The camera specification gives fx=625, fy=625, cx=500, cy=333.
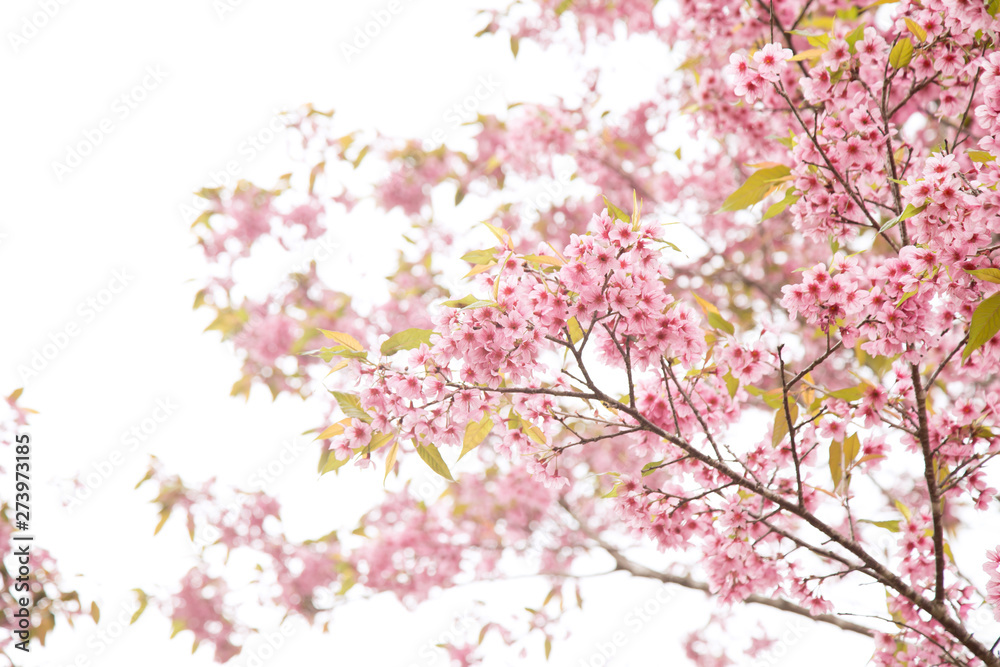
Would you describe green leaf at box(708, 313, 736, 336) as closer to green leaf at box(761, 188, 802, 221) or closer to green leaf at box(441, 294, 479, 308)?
green leaf at box(761, 188, 802, 221)

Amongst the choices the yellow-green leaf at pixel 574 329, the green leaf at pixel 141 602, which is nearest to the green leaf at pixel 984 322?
the yellow-green leaf at pixel 574 329

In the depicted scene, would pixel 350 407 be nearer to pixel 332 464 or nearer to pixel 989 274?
pixel 332 464

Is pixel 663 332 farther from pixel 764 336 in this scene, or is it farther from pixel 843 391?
pixel 843 391

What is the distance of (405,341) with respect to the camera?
1445 millimetres

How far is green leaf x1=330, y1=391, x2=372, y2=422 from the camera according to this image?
4.66 feet

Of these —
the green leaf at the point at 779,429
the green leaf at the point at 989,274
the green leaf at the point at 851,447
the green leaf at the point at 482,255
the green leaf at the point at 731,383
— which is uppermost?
the green leaf at the point at 989,274

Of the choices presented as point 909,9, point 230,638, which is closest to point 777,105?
point 909,9

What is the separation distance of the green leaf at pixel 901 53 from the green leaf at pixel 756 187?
0.38 meters

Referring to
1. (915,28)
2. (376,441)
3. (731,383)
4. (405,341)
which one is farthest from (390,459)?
(915,28)

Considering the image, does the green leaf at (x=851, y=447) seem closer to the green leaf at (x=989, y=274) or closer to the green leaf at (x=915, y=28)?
the green leaf at (x=989, y=274)

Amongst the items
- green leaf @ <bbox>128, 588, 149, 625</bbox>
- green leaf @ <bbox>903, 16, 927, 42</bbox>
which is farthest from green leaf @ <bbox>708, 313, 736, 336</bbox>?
green leaf @ <bbox>128, 588, 149, 625</bbox>

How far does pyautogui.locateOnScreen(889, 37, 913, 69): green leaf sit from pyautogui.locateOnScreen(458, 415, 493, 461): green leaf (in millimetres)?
1447

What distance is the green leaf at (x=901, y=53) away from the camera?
164cm

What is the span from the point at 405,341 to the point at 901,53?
4.96 ft
